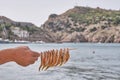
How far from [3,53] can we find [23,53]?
0.19 m

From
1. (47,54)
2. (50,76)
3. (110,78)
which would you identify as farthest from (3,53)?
(50,76)

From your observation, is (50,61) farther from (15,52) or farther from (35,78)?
(35,78)

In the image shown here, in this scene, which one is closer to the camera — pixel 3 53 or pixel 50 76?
pixel 3 53

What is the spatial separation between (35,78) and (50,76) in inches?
107

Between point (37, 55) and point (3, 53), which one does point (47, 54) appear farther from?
point (3, 53)

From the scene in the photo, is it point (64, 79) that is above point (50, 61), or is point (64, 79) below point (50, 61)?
below

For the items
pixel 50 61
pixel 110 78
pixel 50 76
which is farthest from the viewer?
pixel 50 76

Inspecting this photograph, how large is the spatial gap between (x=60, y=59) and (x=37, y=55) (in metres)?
0.19

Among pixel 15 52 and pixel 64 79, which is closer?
pixel 15 52

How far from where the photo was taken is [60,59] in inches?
119

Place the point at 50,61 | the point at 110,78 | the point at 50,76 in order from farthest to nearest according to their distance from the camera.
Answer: the point at 50,76 < the point at 110,78 < the point at 50,61

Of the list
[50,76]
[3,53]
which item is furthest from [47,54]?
[50,76]

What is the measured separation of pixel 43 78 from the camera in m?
44.2

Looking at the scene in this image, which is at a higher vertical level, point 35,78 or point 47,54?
point 47,54
